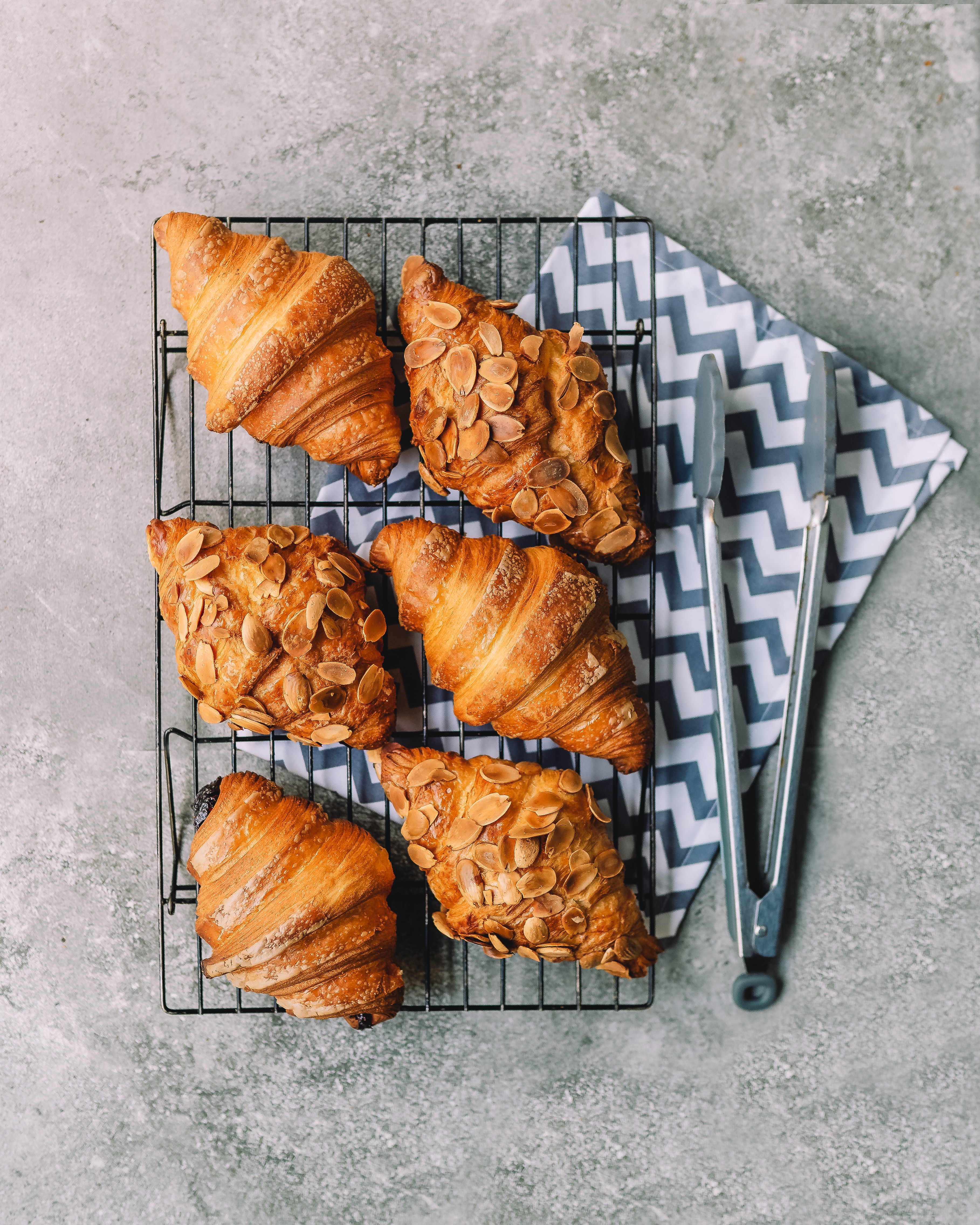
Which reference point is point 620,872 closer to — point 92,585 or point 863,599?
point 863,599

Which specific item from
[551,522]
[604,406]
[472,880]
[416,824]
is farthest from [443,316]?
[472,880]

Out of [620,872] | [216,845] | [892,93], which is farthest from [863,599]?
[216,845]

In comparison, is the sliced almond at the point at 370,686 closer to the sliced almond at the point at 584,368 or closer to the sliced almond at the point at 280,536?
the sliced almond at the point at 280,536

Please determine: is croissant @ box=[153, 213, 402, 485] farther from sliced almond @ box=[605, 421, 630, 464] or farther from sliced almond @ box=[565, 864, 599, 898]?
sliced almond @ box=[565, 864, 599, 898]

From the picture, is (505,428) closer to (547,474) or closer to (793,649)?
(547,474)

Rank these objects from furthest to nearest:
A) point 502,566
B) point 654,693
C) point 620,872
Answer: point 654,693
point 620,872
point 502,566

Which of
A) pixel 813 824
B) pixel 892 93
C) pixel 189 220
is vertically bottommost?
pixel 813 824

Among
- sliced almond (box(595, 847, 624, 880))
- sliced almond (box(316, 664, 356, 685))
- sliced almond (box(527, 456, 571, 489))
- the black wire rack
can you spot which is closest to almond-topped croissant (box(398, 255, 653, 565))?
sliced almond (box(527, 456, 571, 489))
